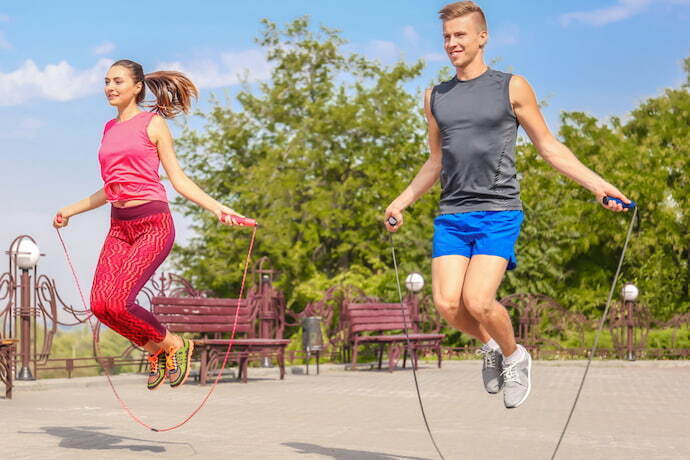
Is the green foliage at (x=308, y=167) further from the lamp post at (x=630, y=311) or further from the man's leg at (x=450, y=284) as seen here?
the man's leg at (x=450, y=284)

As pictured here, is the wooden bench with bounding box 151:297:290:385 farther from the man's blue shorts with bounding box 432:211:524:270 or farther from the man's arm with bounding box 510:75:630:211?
the man's arm with bounding box 510:75:630:211

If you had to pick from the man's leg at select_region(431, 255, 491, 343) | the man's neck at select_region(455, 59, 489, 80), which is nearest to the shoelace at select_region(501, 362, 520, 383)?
the man's leg at select_region(431, 255, 491, 343)

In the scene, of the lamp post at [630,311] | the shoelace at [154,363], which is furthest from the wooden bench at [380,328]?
the shoelace at [154,363]

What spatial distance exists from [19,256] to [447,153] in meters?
8.98

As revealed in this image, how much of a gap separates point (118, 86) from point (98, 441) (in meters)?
2.46

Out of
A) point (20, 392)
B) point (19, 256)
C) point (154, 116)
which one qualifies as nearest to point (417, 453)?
point (154, 116)

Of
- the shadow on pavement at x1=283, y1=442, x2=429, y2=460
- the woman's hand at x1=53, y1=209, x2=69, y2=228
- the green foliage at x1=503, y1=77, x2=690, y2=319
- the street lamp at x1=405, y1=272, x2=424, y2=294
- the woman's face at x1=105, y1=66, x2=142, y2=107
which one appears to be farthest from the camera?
the green foliage at x1=503, y1=77, x2=690, y2=319

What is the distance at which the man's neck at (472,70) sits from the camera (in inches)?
214

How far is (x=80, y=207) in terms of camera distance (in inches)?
259

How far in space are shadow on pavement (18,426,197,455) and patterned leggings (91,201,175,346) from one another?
84 cm

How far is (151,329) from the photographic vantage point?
5.94 m

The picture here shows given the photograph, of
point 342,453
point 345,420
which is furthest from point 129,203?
point 345,420

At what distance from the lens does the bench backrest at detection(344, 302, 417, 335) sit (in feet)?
53.0

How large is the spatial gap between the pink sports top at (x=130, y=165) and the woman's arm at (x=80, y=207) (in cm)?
32
